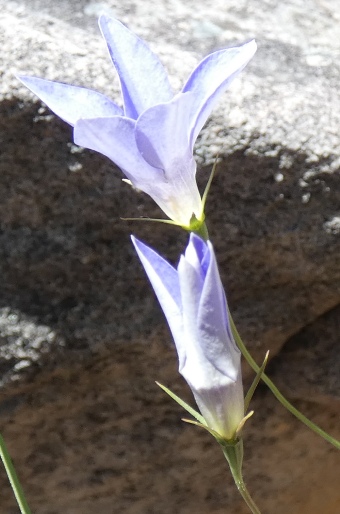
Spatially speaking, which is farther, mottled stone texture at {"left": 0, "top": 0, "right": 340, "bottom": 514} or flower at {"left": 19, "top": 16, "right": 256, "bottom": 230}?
mottled stone texture at {"left": 0, "top": 0, "right": 340, "bottom": 514}

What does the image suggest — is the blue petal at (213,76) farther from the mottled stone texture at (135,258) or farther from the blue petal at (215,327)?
the mottled stone texture at (135,258)

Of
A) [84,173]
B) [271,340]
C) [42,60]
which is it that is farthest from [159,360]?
[42,60]

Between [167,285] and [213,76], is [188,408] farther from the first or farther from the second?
[213,76]

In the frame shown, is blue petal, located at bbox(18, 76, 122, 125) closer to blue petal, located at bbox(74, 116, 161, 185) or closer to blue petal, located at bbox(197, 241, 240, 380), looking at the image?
blue petal, located at bbox(74, 116, 161, 185)

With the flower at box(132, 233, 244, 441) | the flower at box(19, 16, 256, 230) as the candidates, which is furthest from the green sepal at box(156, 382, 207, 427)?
the flower at box(19, 16, 256, 230)

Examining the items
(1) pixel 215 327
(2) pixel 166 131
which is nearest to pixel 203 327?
(1) pixel 215 327

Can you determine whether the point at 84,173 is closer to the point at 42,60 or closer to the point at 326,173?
the point at 42,60

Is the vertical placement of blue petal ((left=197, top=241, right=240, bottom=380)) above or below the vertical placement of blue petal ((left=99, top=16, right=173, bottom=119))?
below
